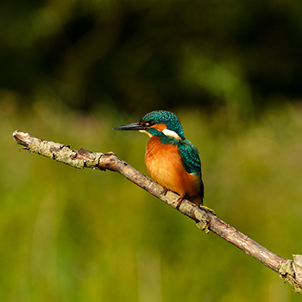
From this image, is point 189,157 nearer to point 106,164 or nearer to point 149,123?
point 149,123

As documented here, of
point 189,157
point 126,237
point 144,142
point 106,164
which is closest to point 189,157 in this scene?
point 189,157

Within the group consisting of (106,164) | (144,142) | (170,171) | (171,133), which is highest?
(144,142)

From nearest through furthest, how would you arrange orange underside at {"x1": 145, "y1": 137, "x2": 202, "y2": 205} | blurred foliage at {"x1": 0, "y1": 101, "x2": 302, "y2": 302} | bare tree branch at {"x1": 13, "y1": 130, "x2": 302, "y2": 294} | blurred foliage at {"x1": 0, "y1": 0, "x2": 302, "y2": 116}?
bare tree branch at {"x1": 13, "y1": 130, "x2": 302, "y2": 294}, orange underside at {"x1": 145, "y1": 137, "x2": 202, "y2": 205}, blurred foliage at {"x1": 0, "y1": 101, "x2": 302, "y2": 302}, blurred foliage at {"x1": 0, "y1": 0, "x2": 302, "y2": 116}

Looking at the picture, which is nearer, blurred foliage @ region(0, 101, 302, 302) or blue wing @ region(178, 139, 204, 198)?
blue wing @ region(178, 139, 204, 198)

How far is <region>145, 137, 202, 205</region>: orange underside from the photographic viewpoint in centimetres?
87

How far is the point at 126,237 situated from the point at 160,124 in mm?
553

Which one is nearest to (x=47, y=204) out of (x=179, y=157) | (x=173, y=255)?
(x=173, y=255)

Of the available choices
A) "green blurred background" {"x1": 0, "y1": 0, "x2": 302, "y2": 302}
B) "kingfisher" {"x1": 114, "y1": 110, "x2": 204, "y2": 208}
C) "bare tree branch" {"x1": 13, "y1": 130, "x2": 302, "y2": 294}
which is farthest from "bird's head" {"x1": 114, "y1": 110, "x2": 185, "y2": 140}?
"green blurred background" {"x1": 0, "y1": 0, "x2": 302, "y2": 302}

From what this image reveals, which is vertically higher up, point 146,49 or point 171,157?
point 146,49

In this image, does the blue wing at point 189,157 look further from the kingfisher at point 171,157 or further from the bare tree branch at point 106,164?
the bare tree branch at point 106,164

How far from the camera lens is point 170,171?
34.7 inches

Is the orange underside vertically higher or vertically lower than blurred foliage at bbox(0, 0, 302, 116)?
lower

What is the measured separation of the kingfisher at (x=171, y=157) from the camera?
0.88m

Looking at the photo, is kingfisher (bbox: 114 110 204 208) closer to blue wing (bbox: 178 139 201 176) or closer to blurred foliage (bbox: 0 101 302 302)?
blue wing (bbox: 178 139 201 176)
